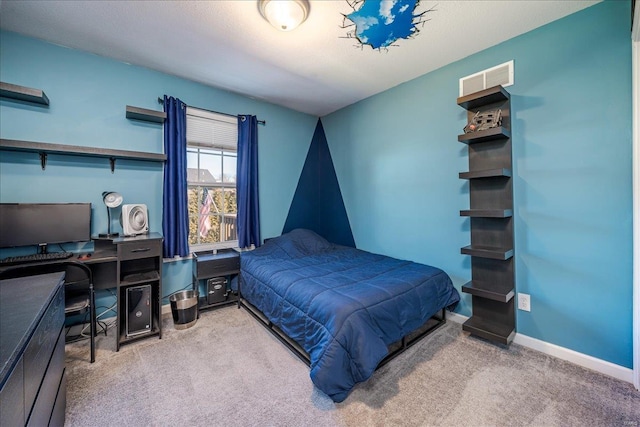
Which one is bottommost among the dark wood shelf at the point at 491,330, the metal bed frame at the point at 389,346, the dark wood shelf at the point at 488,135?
the metal bed frame at the point at 389,346

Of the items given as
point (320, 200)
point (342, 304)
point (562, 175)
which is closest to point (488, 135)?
point (562, 175)

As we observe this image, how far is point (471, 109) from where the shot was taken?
2.46m

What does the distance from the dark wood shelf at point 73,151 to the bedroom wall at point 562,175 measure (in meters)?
2.62

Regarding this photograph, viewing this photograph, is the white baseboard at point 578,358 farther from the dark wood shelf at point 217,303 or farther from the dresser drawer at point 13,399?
the dresser drawer at point 13,399

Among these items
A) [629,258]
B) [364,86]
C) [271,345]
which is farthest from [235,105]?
[629,258]

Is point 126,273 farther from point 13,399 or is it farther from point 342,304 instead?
point 342,304

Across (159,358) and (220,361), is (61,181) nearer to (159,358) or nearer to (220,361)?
(159,358)

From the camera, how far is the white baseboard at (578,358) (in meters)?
1.78

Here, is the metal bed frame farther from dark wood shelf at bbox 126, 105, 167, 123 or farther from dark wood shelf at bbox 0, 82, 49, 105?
dark wood shelf at bbox 0, 82, 49, 105

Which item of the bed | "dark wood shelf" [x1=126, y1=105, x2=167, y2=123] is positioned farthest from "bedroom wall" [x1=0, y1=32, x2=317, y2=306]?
the bed

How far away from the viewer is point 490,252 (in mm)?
2150

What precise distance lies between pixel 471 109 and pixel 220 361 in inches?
122

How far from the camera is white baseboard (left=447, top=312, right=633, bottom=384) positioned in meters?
1.78

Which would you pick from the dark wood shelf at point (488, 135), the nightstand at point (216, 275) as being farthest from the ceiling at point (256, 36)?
the nightstand at point (216, 275)
